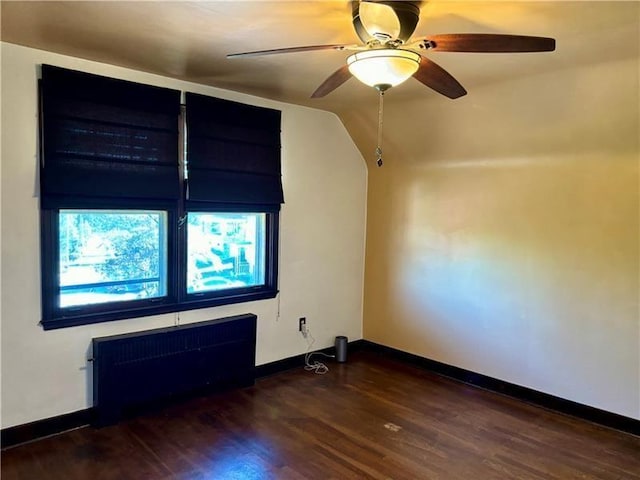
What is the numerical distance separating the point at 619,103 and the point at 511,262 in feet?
4.67

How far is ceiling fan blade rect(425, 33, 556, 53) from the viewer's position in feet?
5.98

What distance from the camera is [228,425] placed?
10.8 ft

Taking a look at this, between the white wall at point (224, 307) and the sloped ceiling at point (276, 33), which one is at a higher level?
the sloped ceiling at point (276, 33)

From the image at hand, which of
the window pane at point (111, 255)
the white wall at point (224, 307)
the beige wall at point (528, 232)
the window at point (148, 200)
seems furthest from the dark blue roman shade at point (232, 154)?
the beige wall at point (528, 232)

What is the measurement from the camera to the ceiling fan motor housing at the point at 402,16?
6.48 ft

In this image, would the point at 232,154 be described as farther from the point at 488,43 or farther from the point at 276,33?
the point at 488,43

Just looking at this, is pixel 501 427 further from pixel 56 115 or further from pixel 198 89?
pixel 56 115

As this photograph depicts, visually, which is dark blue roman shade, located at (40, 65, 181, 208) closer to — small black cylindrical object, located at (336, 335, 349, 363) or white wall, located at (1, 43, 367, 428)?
white wall, located at (1, 43, 367, 428)

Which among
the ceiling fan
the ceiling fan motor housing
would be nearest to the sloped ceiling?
the ceiling fan motor housing

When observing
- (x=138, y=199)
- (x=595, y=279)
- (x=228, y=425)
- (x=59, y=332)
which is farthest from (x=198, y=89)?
(x=595, y=279)

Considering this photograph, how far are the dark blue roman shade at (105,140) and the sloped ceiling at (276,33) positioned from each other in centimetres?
18

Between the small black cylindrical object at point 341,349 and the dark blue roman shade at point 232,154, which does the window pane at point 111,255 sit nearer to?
the dark blue roman shade at point 232,154

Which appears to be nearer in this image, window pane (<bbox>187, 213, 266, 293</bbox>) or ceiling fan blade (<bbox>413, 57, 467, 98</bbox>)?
ceiling fan blade (<bbox>413, 57, 467, 98</bbox>)

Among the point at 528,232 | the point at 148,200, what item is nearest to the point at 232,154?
the point at 148,200
